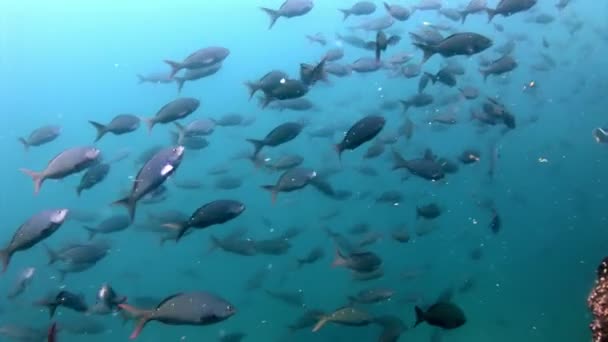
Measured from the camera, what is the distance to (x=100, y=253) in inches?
328

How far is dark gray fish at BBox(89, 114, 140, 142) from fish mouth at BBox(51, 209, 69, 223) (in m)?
2.86

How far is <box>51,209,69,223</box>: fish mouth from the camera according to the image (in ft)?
17.8

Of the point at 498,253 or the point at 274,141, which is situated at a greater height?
the point at 274,141

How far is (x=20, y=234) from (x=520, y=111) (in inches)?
2213

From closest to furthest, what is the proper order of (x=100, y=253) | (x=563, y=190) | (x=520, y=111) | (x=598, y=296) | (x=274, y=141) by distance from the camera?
(x=598, y=296) → (x=274, y=141) → (x=100, y=253) → (x=563, y=190) → (x=520, y=111)

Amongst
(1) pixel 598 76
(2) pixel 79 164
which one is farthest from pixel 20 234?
(1) pixel 598 76

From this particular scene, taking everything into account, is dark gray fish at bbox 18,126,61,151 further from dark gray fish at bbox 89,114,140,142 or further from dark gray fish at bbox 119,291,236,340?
dark gray fish at bbox 119,291,236,340

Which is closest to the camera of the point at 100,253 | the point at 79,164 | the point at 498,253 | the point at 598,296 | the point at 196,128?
the point at 598,296

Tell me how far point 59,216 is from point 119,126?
3106 millimetres

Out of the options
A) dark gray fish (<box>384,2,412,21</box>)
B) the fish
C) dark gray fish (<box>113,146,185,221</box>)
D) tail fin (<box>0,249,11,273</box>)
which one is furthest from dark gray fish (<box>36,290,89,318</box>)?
dark gray fish (<box>384,2,412,21</box>)

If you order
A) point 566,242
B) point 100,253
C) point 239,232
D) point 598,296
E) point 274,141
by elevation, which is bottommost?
point 566,242

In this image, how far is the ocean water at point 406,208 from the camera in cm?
1773

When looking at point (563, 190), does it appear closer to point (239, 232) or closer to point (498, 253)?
point (498, 253)

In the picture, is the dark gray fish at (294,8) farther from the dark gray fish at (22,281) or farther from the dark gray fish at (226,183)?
the dark gray fish at (22,281)
